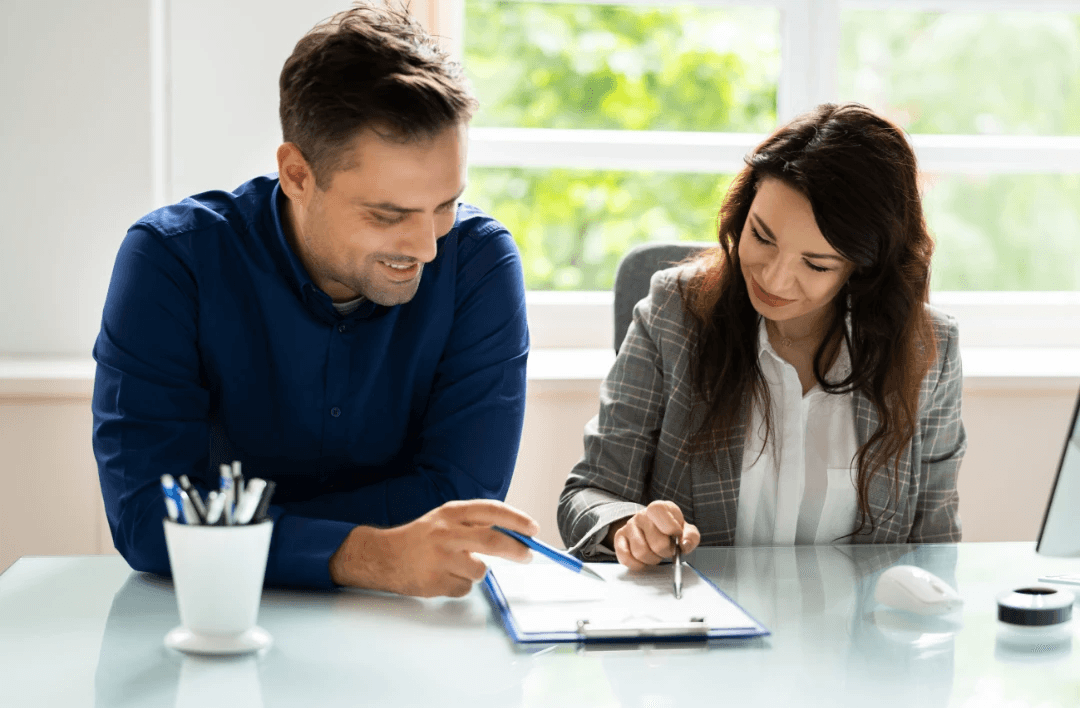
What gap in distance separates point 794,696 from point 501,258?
0.78 meters

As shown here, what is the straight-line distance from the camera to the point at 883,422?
1.55m

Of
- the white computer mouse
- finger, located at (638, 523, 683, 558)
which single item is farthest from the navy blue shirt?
the white computer mouse

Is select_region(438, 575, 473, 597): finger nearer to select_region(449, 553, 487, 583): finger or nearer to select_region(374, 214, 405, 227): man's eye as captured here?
select_region(449, 553, 487, 583): finger

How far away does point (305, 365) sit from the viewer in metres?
1.39

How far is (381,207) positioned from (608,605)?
53 cm

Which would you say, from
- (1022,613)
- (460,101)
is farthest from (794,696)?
(460,101)

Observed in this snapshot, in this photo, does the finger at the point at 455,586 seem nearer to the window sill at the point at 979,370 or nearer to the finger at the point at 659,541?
the finger at the point at 659,541

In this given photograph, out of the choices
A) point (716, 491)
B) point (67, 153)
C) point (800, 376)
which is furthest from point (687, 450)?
point (67, 153)

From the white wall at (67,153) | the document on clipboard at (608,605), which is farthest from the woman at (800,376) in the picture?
the white wall at (67,153)

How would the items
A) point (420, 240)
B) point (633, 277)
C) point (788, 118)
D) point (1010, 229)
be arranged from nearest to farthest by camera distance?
point (420, 240)
point (633, 277)
point (788, 118)
point (1010, 229)

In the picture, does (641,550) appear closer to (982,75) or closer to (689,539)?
(689,539)

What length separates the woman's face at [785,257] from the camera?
4.89 ft

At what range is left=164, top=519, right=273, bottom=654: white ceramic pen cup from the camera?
86 cm

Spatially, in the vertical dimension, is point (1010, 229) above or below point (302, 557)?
above
